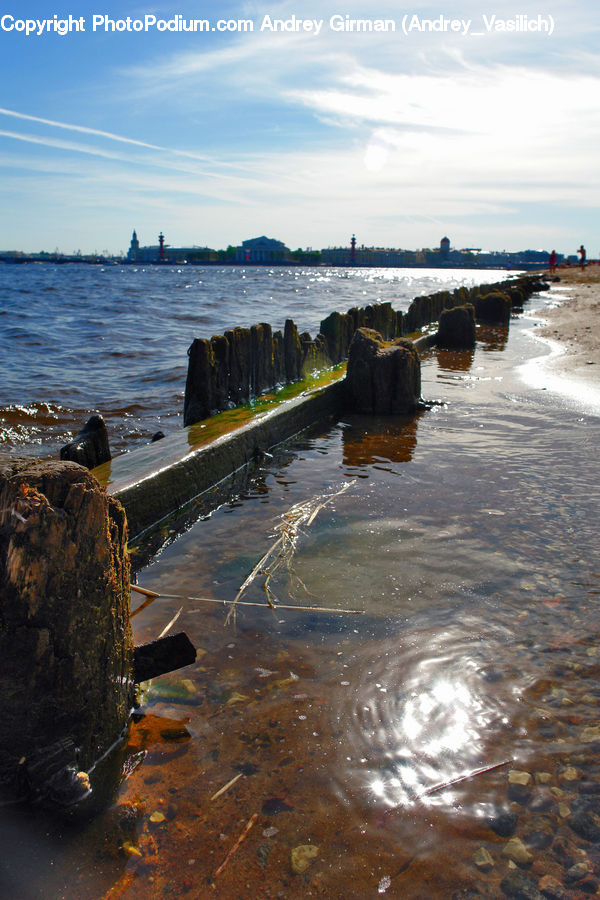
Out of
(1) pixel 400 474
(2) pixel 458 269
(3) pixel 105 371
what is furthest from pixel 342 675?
(2) pixel 458 269

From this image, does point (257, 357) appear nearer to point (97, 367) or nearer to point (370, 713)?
point (370, 713)

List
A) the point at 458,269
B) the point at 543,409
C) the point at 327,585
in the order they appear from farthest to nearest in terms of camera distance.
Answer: the point at 458,269 < the point at 543,409 < the point at 327,585

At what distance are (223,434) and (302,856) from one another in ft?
11.8

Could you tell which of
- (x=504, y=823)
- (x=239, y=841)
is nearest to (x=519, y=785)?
(x=504, y=823)

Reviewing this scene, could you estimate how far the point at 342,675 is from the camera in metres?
2.60

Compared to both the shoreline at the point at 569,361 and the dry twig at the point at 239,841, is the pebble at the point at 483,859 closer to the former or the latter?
the dry twig at the point at 239,841

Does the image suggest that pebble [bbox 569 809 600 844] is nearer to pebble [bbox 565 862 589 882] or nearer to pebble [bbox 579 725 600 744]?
pebble [bbox 565 862 589 882]

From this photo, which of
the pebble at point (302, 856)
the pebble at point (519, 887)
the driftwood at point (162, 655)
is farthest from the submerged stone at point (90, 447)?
the pebble at point (519, 887)

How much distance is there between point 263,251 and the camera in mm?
190875

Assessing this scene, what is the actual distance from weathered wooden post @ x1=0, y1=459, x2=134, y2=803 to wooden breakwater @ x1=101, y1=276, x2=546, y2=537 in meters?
1.70

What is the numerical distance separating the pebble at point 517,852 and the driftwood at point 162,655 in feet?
3.90

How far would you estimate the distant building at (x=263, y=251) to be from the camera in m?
189

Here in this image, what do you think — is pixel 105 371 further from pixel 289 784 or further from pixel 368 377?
pixel 289 784

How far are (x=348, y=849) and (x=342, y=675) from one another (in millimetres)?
810
